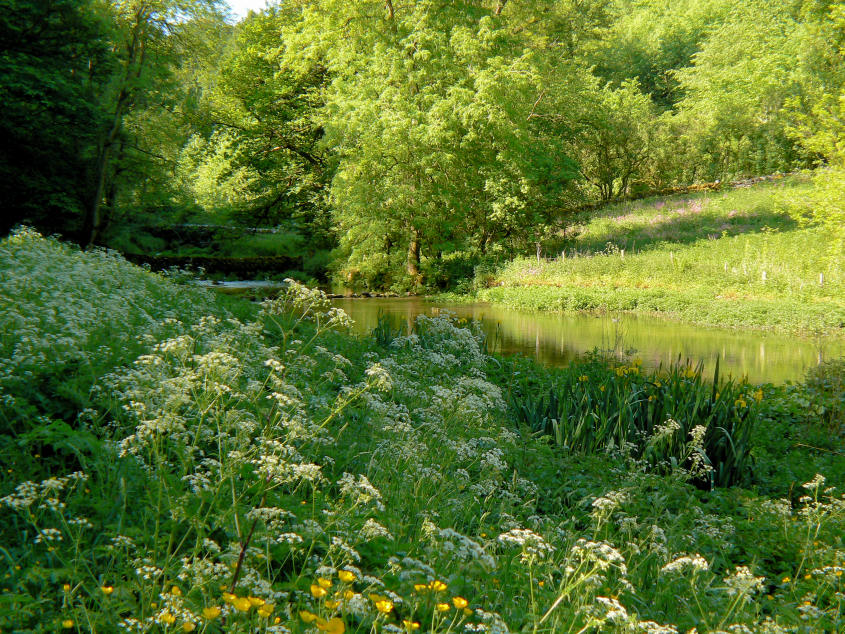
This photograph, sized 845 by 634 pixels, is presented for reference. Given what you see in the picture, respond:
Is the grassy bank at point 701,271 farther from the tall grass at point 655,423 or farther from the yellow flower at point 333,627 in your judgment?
the yellow flower at point 333,627

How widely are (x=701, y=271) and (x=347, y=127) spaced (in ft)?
39.4

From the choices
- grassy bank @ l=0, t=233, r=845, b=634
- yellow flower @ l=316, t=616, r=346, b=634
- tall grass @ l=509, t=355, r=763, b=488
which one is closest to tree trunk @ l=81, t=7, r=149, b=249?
grassy bank @ l=0, t=233, r=845, b=634

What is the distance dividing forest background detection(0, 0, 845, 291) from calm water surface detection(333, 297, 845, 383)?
299 centimetres

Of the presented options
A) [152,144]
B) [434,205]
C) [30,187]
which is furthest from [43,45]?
[434,205]

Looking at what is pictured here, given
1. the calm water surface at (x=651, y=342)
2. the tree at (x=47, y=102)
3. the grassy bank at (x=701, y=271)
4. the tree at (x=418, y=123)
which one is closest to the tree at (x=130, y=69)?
the tree at (x=47, y=102)

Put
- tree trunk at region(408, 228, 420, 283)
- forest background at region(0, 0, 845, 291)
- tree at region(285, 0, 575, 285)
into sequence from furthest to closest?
tree trunk at region(408, 228, 420, 283), tree at region(285, 0, 575, 285), forest background at region(0, 0, 845, 291)

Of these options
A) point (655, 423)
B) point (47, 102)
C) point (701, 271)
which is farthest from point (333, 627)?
point (701, 271)

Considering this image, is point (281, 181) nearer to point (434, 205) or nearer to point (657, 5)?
point (434, 205)

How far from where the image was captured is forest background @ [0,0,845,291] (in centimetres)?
1465

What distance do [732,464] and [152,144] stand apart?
20.4 m

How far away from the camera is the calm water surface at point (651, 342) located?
9789mm

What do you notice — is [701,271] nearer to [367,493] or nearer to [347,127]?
[347,127]

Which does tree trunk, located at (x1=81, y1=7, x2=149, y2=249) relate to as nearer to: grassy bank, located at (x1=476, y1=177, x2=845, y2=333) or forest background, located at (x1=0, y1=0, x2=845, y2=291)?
forest background, located at (x1=0, y1=0, x2=845, y2=291)

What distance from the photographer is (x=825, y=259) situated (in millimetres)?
15445
